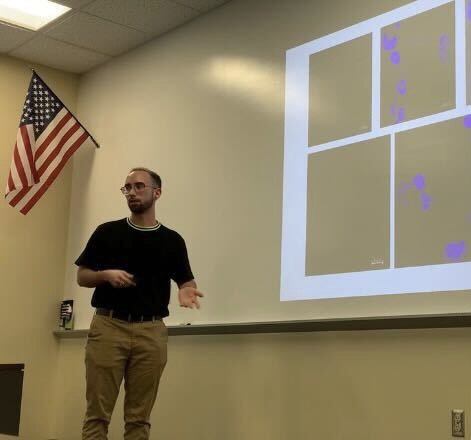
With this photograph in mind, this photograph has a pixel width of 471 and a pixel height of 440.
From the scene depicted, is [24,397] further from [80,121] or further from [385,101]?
[385,101]

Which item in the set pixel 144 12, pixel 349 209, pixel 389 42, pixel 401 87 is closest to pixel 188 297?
pixel 349 209

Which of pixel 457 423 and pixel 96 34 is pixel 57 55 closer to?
pixel 96 34

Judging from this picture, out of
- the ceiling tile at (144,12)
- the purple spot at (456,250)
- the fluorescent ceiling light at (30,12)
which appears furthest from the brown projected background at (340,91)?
the fluorescent ceiling light at (30,12)

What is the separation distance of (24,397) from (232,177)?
221 centimetres

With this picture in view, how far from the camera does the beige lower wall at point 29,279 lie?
494 cm

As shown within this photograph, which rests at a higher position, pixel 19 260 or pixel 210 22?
pixel 210 22

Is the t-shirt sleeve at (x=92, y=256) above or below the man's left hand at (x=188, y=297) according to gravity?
above

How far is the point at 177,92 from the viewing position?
4516mm

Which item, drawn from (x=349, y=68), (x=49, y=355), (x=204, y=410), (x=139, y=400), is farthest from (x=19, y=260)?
(x=349, y=68)

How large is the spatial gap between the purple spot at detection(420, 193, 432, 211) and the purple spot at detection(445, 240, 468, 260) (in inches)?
7.7

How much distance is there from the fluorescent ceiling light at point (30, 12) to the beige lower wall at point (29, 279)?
21.2 inches

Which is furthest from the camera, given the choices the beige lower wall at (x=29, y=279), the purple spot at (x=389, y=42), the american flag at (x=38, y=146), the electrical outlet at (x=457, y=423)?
the beige lower wall at (x=29, y=279)

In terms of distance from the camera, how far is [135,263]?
3.18m

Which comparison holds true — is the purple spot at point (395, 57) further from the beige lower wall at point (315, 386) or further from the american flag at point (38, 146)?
the american flag at point (38, 146)
